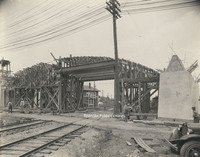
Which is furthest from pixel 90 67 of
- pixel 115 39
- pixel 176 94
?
pixel 176 94

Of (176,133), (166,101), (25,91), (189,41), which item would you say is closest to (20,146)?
(176,133)

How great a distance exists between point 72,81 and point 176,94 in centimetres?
1676

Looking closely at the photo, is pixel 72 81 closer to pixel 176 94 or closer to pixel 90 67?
pixel 90 67

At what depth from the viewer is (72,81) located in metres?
28.0

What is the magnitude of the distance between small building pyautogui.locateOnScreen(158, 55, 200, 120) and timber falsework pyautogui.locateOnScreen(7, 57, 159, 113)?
1.81m

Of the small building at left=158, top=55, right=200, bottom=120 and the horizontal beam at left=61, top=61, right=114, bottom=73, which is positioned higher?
the horizontal beam at left=61, top=61, right=114, bottom=73

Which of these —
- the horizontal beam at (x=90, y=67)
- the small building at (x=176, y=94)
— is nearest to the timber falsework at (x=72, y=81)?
the horizontal beam at (x=90, y=67)

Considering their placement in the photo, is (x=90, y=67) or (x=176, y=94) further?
(x=90, y=67)

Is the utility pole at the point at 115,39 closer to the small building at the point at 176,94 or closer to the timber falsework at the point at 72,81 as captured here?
the timber falsework at the point at 72,81

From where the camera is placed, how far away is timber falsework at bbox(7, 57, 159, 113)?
812 inches

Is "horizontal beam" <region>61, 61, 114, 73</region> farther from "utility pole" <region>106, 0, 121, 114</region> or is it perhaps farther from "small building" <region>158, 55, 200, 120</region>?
"small building" <region>158, 55, 200, 120</region>

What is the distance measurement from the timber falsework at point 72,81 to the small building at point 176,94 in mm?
1806

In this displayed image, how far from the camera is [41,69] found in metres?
30.8

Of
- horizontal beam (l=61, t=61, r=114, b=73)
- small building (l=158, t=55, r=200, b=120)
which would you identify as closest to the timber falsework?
horizontal beam (l=61, t=61, r=114, b=73)
